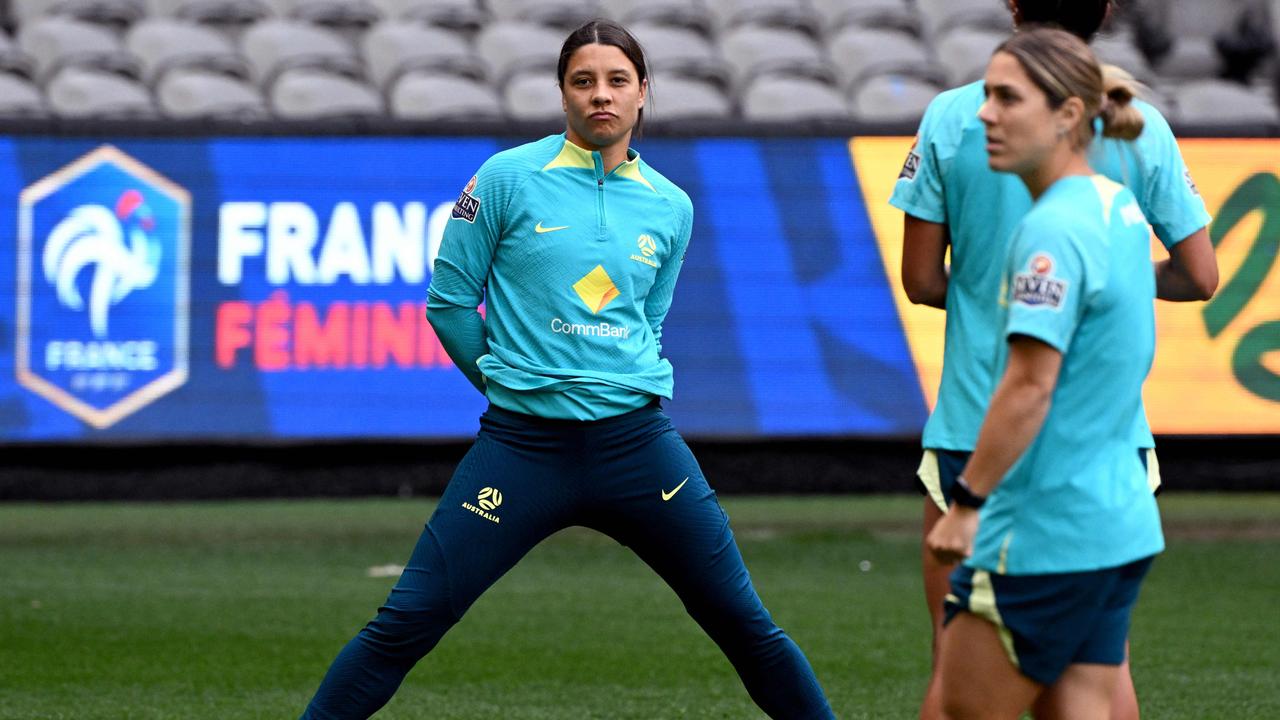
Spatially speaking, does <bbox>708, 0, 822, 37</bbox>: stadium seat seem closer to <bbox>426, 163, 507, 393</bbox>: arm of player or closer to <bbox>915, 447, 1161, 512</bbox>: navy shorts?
<bbox>426, 163, 507, 393</bbox>: arm of player

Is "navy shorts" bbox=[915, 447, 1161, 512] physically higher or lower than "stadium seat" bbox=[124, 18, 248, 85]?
higher

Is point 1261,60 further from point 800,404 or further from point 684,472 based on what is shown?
point 684,472

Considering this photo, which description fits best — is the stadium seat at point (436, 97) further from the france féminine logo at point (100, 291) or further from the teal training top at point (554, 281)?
the teal training top at point (554, 281)

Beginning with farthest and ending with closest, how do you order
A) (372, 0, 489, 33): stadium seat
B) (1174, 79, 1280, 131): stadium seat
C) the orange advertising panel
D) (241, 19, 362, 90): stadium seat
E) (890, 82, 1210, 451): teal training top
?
1. (372, 0, 489, 33): stadium seat
2. (1174, 79, 1280, 131): stadium seat
3. (241, 19, 362, 90): stadium seat
4. the orange advertising panel
5. (890, 82, 1210, 451): teal training top

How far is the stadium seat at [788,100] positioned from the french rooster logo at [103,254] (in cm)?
512

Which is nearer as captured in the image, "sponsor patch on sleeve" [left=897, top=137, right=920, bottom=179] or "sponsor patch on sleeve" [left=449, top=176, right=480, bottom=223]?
"sponsor patch on sleeve" [left=897, top=137, right=920, bottom=179]

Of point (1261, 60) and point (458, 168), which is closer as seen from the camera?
point (458, 168)

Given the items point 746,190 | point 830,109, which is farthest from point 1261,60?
point 746,190

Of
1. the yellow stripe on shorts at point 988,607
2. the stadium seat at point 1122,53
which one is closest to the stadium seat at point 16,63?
the stadium seat at point 1122,53

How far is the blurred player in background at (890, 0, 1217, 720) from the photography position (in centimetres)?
398

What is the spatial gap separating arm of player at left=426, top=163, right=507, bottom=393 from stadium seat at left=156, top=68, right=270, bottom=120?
376 inches

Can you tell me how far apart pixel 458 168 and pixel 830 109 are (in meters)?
3.97

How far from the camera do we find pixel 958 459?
404cm

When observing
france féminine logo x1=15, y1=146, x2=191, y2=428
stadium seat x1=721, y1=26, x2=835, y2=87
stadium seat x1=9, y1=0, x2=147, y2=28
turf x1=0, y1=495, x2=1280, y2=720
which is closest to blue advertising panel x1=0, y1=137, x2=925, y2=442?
france féminine logo x1=15, y1=146, x2=191, y2=428
